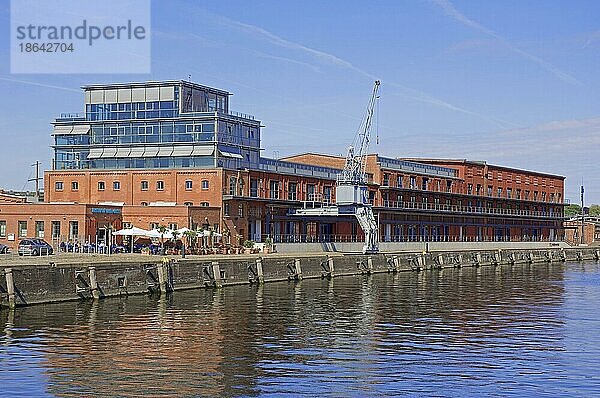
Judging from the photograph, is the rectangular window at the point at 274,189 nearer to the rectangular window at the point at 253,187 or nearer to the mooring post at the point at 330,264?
the rectangular window at the point at 253,187

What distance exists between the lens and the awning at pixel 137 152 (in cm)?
10138

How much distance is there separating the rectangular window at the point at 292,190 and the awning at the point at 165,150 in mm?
14449

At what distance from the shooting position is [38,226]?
285 feet

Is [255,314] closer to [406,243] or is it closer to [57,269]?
[57,269]

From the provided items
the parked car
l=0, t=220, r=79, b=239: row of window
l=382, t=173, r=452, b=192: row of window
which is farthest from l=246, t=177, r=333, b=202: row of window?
the parked car

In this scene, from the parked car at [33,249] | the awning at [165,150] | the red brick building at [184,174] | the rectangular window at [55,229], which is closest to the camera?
the parked car at [33,249]

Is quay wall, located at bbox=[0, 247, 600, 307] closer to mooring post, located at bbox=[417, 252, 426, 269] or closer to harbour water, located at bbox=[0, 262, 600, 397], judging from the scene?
mooring post, located at bbox=[417, 252, 426, 269]

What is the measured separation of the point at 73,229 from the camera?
85.7 m

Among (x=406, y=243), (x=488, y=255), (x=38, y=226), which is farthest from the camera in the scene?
(x=406, y=243)

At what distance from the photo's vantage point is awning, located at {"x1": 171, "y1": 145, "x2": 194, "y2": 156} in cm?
9981

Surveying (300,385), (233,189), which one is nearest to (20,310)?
(300,385)

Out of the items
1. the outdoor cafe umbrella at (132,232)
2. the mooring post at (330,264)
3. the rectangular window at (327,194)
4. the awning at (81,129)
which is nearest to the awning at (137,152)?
the awning at (81,129)

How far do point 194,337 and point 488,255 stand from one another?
77.9 metres

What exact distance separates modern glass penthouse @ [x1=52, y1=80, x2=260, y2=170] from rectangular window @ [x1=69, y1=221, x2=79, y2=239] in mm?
16437
